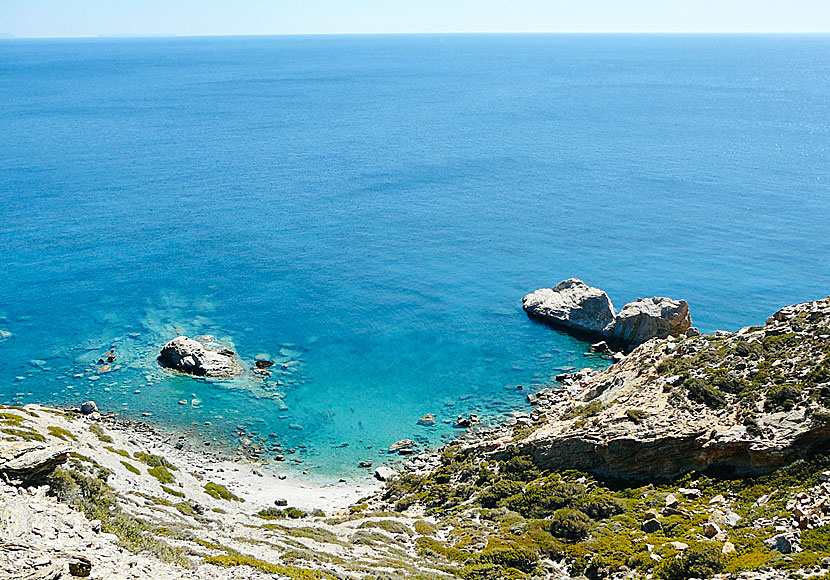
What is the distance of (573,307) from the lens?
80125 mm

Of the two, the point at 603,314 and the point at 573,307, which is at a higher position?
the point at 573,307

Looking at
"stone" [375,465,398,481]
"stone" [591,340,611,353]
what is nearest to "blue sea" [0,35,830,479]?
"stone" [591,340,611,353]

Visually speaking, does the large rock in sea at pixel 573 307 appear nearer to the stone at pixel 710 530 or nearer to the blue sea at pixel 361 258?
the blue sea at pixel 361 258

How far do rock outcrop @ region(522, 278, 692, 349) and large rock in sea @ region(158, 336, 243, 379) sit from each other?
121ft

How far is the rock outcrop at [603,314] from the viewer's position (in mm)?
73562

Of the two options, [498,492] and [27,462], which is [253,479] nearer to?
[498,492]

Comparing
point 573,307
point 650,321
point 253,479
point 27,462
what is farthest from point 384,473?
point 650,321

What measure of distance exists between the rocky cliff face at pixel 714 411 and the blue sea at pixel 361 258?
1903cm

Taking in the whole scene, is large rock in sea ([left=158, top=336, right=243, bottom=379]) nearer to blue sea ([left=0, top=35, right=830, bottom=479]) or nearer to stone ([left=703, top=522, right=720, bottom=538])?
blue sea ([left=0, top=35, right=830, bottom=479])

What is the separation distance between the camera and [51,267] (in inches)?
3674

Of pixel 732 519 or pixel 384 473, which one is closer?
pixel 732 519

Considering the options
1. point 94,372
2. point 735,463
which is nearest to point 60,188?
point 94,372

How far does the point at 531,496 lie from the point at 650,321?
128ft

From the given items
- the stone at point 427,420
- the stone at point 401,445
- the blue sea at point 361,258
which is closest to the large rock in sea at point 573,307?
the blue sea at point 361,258
